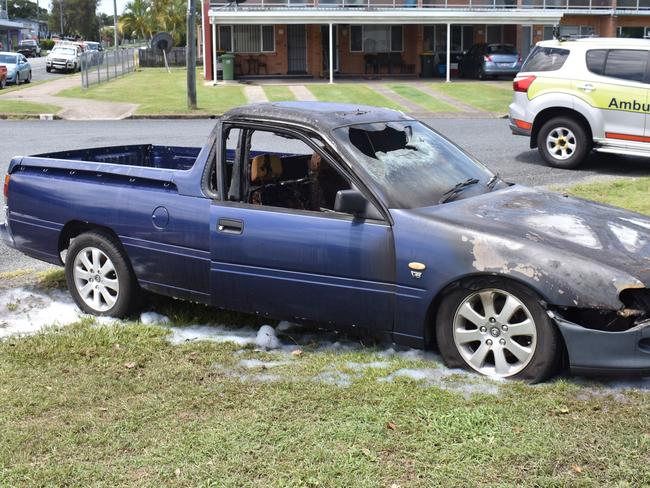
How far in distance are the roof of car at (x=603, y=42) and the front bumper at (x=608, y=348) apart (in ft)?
28.4

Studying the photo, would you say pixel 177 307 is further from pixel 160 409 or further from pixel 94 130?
pixel 94 130

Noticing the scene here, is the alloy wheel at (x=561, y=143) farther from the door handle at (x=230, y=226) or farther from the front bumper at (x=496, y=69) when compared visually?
the front bumper at (x=496, y=69)

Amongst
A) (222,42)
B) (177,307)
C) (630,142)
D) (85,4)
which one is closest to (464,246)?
(177,307)

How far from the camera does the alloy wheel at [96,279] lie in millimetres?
5641

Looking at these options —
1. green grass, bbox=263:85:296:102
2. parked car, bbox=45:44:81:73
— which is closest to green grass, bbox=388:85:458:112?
Answer: green grass, bbox=263:85:296:102

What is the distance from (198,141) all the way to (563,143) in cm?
713

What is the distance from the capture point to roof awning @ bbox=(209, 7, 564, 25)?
112ft

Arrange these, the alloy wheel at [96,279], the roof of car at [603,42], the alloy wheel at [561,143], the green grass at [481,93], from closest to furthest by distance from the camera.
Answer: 1. the alloy wheel at [96,279]
2. the roof of car at [603,42]
3. the alloy wheel at [561,143]
4. the green grass at [481,93]

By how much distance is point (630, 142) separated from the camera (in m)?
11.6

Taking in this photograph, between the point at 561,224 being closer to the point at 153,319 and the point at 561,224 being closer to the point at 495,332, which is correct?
the point at 495,332

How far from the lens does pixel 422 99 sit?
1079 inches

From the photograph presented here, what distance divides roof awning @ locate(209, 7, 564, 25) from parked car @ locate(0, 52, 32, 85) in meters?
9.78

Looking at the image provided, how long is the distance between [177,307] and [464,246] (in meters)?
2.42

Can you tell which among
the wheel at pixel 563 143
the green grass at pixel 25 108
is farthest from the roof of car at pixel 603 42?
the green grass at pixel 25 108
